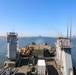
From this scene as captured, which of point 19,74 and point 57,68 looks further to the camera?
point 57,68

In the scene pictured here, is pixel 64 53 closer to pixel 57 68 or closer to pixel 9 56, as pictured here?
pixel 57 68

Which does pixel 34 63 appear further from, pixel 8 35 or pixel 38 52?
pixel 8 35

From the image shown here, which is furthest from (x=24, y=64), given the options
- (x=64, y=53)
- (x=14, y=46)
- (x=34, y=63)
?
(x=64, y=53)

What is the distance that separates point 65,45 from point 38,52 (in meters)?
11.9

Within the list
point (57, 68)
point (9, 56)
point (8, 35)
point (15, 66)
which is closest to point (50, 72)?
point (57, 68)

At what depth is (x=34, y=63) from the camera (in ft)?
117

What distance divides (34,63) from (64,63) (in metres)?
9.75

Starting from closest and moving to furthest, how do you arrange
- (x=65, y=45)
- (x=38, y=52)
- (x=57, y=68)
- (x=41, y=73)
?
(x=41, y=73) → (x=65, y=45) → (x=57, y=68) → (x=38, y=52)

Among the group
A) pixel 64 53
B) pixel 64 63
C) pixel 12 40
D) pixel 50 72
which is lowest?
pixel 50 72

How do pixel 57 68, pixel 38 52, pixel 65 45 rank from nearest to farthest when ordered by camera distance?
pixel 65 45 < pixel 57 68 < pixel 38 52

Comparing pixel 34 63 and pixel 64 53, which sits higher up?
pixel 64 53

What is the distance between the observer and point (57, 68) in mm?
32781

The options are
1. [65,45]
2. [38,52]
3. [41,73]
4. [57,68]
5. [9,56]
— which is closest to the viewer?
[41,73]

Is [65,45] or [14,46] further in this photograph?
[14,46]
